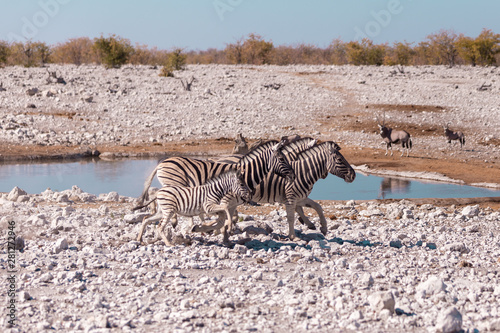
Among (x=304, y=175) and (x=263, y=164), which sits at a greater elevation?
(x=263, y=164)

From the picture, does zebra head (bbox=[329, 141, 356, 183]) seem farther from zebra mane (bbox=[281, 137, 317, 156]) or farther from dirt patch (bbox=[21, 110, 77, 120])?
dirt patch (bbox=[21, 110, 77, 120])

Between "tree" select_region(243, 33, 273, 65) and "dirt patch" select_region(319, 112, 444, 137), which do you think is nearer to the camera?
"dirt patch" select_region(319, 112, 444, 137)

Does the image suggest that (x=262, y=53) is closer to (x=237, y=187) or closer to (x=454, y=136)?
(x=454, y=136)

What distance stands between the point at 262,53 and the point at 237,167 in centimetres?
4465

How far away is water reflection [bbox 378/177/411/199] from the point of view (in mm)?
16562

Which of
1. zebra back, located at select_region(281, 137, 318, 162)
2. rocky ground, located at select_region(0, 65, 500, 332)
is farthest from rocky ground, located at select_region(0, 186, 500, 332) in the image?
zebra back, located at select_region(281, 137, 318, 162)

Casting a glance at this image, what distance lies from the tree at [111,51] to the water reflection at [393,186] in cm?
2843

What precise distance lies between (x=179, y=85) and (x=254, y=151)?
2473 cm

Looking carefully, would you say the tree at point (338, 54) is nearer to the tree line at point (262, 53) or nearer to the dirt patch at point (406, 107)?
the tree line at point (262, 53)

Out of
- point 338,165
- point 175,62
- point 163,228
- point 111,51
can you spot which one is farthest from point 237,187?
point 111,51

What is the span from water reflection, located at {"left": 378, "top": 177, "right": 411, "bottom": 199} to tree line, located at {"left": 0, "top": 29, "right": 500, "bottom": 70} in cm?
2183

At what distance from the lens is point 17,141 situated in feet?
76.7

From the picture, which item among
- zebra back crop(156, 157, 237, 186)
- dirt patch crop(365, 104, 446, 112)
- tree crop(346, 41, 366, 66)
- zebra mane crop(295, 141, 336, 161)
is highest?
tree crop(346, 41, 366, 66)

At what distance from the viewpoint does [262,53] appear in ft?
175
